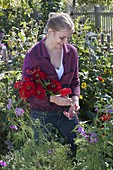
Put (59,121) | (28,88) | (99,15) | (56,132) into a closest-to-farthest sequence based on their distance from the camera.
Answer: (28,88), (56,132), (59,121), (99,15)

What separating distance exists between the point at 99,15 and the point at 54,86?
893 cm

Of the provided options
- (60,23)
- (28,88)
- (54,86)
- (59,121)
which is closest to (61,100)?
(54,86)

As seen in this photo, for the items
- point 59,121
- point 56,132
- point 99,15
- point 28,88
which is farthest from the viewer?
point 99,15

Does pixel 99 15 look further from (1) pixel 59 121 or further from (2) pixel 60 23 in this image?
(2) pixel 60 23

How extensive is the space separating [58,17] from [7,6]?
252 inches

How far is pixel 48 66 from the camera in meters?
2.95

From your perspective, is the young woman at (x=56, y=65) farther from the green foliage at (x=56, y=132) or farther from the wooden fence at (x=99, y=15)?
the wooden fence at (x=99, y=15)

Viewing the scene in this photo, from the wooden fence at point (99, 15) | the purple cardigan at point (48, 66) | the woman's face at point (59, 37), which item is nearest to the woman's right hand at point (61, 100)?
the purple cardigan at point (48, 66)

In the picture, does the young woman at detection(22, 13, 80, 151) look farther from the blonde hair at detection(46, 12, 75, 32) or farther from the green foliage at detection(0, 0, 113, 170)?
the green foliage at detection(0, 0, 113, 170)

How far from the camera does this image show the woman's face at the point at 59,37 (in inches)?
111

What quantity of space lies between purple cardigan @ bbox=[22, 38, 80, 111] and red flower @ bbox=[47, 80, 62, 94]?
116mm

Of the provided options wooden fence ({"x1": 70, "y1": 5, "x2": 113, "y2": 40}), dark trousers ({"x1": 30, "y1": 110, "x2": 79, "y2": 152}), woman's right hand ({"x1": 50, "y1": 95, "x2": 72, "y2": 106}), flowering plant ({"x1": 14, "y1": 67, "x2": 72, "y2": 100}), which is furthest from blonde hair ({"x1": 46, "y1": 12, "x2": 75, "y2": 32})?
wooden fence ({"x1": 70, "y1": 5, "x2": 113, "y2": 40})

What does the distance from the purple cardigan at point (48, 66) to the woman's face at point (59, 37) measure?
0.11 meters

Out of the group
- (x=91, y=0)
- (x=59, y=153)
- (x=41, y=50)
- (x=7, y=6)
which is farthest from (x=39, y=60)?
(x=91, y=0)
